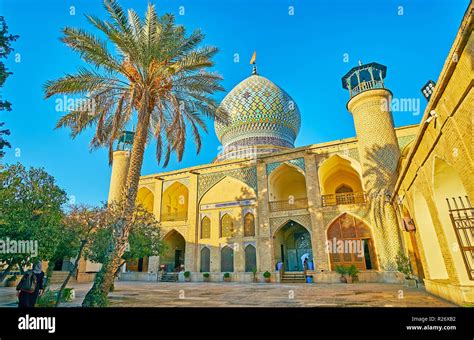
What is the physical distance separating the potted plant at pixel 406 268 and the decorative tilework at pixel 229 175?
8.22 meters

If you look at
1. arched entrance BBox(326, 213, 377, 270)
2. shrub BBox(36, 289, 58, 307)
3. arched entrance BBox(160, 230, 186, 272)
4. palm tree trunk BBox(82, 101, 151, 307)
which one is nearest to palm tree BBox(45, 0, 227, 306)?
palm tree trunk BBox(82, 101, 151, 307)

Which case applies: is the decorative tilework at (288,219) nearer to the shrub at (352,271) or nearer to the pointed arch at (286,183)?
the pointed arch at (286,183)

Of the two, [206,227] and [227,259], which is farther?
[206,227]

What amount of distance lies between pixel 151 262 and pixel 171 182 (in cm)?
555

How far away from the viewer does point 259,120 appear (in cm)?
2209

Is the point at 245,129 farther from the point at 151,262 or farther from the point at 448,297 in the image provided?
the point at 448,297

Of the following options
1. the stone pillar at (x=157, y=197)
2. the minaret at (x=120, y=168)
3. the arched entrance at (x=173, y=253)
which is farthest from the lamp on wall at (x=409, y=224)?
the minaret at (x=120, y=168)

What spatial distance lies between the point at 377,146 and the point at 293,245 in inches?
318

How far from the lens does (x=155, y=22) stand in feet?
24.8

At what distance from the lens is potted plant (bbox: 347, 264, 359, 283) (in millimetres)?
12891

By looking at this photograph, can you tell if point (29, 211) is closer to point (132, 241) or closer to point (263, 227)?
point (132, 241)

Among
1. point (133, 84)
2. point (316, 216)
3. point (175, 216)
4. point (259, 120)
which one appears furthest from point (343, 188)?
point (133, 84)

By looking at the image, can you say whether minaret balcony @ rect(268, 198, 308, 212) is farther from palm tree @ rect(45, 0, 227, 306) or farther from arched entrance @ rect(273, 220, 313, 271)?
palm tree @ rect(45, 0, 227, 306)

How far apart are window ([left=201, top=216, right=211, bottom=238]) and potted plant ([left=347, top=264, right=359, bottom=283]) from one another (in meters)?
8.43
